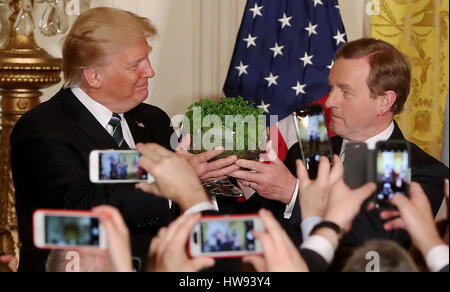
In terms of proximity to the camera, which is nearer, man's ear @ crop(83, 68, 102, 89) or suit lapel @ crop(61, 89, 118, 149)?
suit lapel @ crop(61, 89, 118, 149)

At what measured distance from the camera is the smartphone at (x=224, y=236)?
150 centimetres

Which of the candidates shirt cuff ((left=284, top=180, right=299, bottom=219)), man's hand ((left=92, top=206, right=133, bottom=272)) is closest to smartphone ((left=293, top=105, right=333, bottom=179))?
shirt cuff ((left=284, top=180, right=299, bottom=219))

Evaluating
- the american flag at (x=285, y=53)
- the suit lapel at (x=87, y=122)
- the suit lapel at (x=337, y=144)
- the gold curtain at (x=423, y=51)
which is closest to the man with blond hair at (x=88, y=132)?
the suit lapel at (x=87, y=122)

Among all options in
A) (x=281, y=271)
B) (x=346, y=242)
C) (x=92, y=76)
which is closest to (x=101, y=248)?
(x=281, y=271)

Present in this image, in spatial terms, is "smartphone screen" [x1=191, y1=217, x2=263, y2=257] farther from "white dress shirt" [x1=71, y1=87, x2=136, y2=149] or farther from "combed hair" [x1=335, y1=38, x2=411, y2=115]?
"combed hair" [x1=335, y1=38, x2=411, y2=115]

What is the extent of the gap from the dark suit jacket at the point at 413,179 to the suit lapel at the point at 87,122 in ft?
2.07

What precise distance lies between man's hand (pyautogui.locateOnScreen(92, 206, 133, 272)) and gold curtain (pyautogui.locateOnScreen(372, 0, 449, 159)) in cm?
294

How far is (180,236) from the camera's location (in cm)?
145

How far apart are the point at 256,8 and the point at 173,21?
63cm

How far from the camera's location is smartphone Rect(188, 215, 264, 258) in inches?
58.9

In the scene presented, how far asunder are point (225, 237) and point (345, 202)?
0.28m

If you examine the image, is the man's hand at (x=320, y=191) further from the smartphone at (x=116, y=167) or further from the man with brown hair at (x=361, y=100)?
the man with brown hair at (x=361, y=100)

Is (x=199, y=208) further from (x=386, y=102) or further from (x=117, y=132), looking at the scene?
(x=386, y=102)
